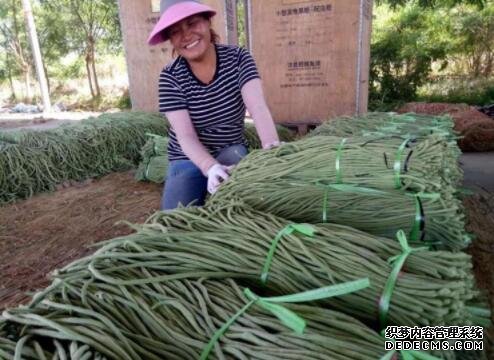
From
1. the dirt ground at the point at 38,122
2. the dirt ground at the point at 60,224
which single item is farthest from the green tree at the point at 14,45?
the dirt ground at the point at 60,224

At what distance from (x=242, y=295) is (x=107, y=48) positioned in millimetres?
17013

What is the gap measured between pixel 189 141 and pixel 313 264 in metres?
1.19

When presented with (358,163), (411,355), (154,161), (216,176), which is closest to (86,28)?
(154,161)

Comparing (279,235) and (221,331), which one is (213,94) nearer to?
(279,235)

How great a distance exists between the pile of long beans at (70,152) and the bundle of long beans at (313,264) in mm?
3303

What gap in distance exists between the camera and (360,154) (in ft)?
4.14

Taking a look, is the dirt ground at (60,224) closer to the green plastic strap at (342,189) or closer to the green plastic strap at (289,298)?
the green plastic strap at (342,189)

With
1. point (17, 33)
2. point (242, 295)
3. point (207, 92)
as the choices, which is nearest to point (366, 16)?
point (207, 92)

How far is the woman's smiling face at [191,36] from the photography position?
1.80 metres

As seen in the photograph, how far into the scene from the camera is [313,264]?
854 mm

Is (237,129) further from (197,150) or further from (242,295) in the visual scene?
(242,295)

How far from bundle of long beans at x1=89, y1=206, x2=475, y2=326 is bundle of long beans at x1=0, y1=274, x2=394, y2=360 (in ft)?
0.16

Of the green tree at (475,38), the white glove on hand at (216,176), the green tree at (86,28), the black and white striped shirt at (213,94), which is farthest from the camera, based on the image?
the green tree at (86,28)

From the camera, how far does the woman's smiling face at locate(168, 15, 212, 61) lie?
Answer: 5.92 ft
